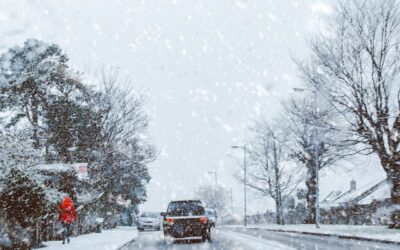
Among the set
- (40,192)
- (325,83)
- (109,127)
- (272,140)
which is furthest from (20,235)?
(272,140)

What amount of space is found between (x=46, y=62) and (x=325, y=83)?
14929 mm

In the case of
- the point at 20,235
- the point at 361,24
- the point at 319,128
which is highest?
the point at 361,24

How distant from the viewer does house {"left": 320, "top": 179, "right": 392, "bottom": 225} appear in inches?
2010

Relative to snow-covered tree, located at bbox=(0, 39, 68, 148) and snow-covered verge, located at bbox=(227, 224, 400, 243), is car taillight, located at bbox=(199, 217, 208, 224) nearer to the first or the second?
snow-covered verge, located at bbox=(227, 224, 400, 243)

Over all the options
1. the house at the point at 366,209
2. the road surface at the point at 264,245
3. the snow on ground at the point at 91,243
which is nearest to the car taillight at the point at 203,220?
the road surface at the point at 264,245

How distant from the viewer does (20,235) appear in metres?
16.1

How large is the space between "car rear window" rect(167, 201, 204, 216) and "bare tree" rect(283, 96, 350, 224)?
987 centimetres

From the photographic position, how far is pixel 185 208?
22.6m

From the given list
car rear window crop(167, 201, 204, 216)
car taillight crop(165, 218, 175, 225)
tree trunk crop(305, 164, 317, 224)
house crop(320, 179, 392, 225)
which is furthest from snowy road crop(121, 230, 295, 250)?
house crop(320, 179, 392, 225)

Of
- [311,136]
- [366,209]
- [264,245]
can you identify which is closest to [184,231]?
[264,245]

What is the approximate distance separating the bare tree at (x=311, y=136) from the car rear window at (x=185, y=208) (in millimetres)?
9875

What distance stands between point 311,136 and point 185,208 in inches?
941

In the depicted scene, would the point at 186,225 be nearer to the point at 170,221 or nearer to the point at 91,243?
the point at 170,221

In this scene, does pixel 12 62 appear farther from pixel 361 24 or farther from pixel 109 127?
pixel 361 24
